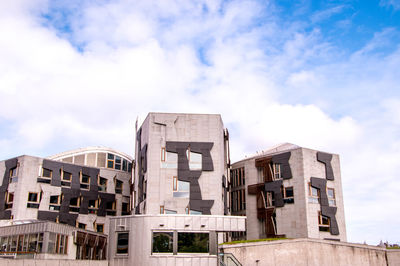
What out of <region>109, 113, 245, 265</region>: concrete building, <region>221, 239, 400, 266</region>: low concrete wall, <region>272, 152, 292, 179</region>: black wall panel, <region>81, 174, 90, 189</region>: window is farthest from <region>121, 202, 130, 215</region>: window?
<region>221, 239, 400, 266</region>: low concrete wall

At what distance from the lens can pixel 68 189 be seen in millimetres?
55219

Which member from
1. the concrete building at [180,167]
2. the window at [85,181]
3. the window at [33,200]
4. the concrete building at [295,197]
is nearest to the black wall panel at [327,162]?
the concrete building at [295,197]

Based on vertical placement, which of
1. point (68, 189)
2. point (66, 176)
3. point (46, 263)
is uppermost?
point (66, 176)

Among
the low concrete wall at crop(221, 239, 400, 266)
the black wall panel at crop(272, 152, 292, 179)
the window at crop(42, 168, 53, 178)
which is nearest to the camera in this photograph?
the low concrete wall at crop(221, 239, 400, 266)

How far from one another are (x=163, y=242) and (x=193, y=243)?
2.02 meters

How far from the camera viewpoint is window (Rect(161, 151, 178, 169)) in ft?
152

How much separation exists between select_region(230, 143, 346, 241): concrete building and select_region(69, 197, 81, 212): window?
69.0 ft

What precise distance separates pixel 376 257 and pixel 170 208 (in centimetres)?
1992

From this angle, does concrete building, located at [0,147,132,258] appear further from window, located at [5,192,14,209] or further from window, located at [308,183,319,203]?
window, located at [308,183,319,203]

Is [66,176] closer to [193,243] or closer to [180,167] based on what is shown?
[180,167]

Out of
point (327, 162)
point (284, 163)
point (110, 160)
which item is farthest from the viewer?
point (110, 160)

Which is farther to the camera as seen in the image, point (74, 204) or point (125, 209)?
point (125, 209)

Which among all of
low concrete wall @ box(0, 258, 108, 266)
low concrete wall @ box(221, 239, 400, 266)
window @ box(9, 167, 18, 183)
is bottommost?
low concrete wall @ box(0, 258, 108, 266)

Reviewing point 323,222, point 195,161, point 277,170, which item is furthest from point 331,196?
point 195,161
